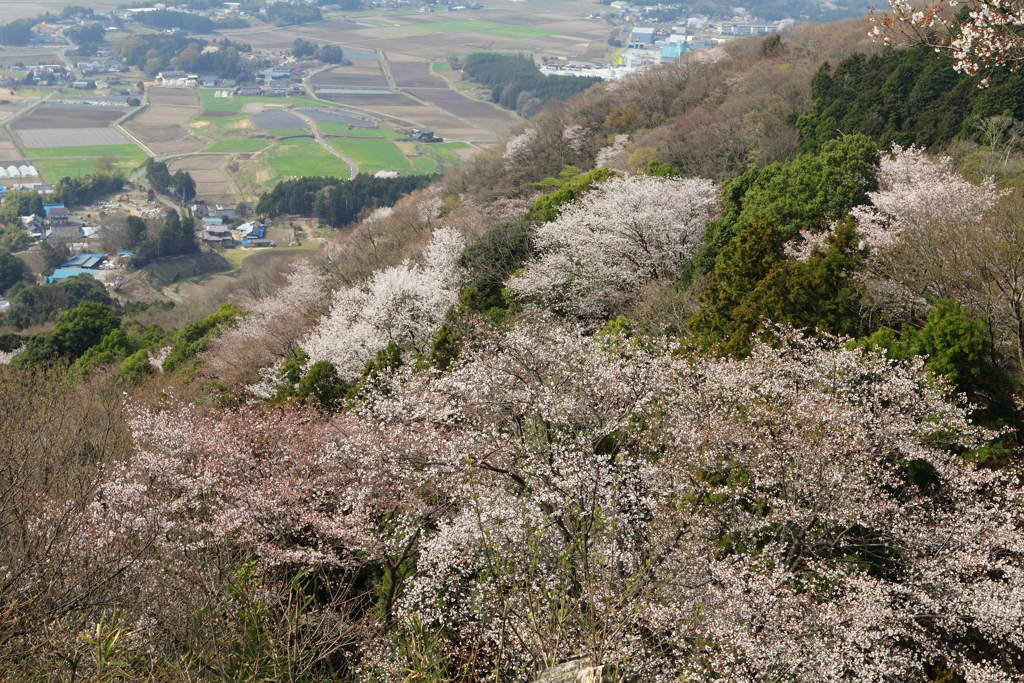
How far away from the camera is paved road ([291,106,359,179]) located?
9288 centimetres

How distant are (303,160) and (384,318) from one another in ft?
259

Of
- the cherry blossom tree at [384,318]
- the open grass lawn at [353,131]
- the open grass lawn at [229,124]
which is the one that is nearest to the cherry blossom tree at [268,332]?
the cherry blossom tree at [384,318]

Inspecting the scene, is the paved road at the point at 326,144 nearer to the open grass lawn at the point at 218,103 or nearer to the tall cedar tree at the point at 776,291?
the open grass lawn at the point at 218,103

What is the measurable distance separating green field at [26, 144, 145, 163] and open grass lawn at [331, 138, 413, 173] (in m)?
25.4

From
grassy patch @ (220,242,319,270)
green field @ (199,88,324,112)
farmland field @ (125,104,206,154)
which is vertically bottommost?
grassy patch @ (220,242,319,270)

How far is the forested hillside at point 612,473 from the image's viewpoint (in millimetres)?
8961

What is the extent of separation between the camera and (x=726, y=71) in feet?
165

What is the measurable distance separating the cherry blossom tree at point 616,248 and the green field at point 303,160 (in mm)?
71951

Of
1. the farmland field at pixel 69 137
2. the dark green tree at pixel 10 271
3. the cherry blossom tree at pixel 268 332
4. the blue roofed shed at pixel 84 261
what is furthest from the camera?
the farmland field at pixel 69 137

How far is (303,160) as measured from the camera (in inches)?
3770

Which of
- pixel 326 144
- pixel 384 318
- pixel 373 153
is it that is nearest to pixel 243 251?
pixel 373 153

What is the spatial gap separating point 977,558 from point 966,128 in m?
22.7

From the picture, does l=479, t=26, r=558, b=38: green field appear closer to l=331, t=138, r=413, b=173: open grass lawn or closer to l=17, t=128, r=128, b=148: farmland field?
l=331, t=138, r=413, b=173: open grass lawn

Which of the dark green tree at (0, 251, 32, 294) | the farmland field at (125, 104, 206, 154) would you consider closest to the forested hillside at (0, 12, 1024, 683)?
the dark green tree at (0, 251, 32, 294)
